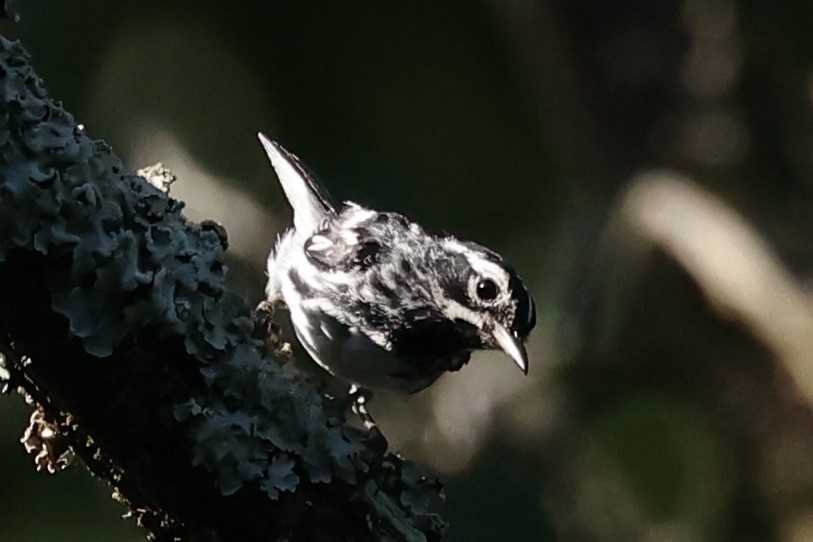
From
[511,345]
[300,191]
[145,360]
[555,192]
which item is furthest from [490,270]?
[555,192]

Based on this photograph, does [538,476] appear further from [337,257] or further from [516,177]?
[337,257]

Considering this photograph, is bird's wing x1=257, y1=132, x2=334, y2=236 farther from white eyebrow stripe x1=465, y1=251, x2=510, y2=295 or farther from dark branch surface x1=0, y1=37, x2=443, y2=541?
dark branch surface x1=0, y1=37, x2=443, y2=541

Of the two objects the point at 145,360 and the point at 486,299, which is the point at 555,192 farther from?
the point at 145,360

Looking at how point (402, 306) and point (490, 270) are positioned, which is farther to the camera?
point (402, 306)

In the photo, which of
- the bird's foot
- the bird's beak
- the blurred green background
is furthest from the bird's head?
the blurred green background

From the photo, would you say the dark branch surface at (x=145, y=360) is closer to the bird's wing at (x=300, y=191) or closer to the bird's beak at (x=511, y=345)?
the bird's beak at (x=511, y=345)

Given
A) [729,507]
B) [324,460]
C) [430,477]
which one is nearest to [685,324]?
[729,507]
